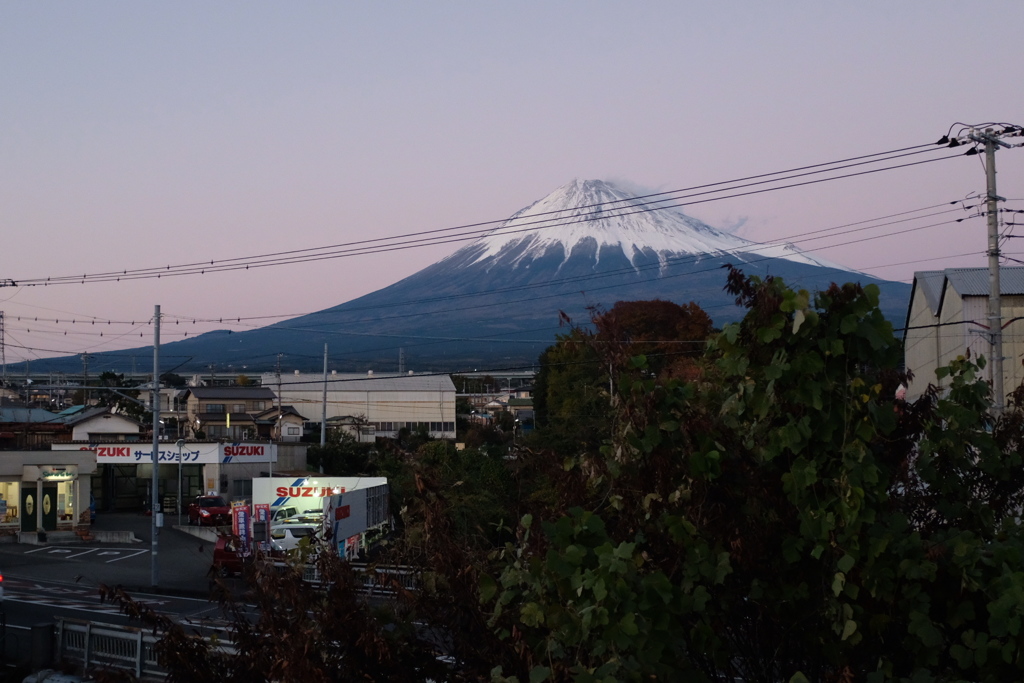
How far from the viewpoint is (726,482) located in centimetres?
432

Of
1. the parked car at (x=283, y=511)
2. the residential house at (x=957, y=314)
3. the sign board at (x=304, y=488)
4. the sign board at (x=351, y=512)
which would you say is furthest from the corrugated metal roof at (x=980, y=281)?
the parked car at (x=283, y=511)

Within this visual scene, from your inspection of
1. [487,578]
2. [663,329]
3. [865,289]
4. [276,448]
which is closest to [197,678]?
[487,578]

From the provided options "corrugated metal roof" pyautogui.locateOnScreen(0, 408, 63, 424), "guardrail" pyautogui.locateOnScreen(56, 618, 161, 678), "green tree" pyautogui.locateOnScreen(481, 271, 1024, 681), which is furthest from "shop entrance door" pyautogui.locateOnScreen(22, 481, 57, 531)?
"green tree" pyautogui.locateOnScreen(481, 271, 1024, 681)

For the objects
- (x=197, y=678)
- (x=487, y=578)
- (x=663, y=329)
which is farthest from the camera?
(x=663, y=329)

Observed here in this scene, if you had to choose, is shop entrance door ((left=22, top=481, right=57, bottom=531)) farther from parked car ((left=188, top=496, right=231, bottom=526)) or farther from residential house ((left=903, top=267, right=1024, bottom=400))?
residential house ((left=903, top=267, right=1024, bottom=400))

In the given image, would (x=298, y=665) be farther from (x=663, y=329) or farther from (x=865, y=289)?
(x=663, y=329)

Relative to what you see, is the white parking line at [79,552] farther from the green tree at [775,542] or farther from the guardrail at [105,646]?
the green tree at [775,542]

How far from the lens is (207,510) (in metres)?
40.9

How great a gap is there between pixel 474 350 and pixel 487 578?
18021cm

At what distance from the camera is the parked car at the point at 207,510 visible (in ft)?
132

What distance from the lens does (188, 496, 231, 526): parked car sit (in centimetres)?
4038

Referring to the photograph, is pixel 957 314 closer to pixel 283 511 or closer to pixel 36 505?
pixel 283 511

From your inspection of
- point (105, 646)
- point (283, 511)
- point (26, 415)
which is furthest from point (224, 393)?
point (105, 646)

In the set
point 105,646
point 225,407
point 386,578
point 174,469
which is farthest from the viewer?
point 225,407
